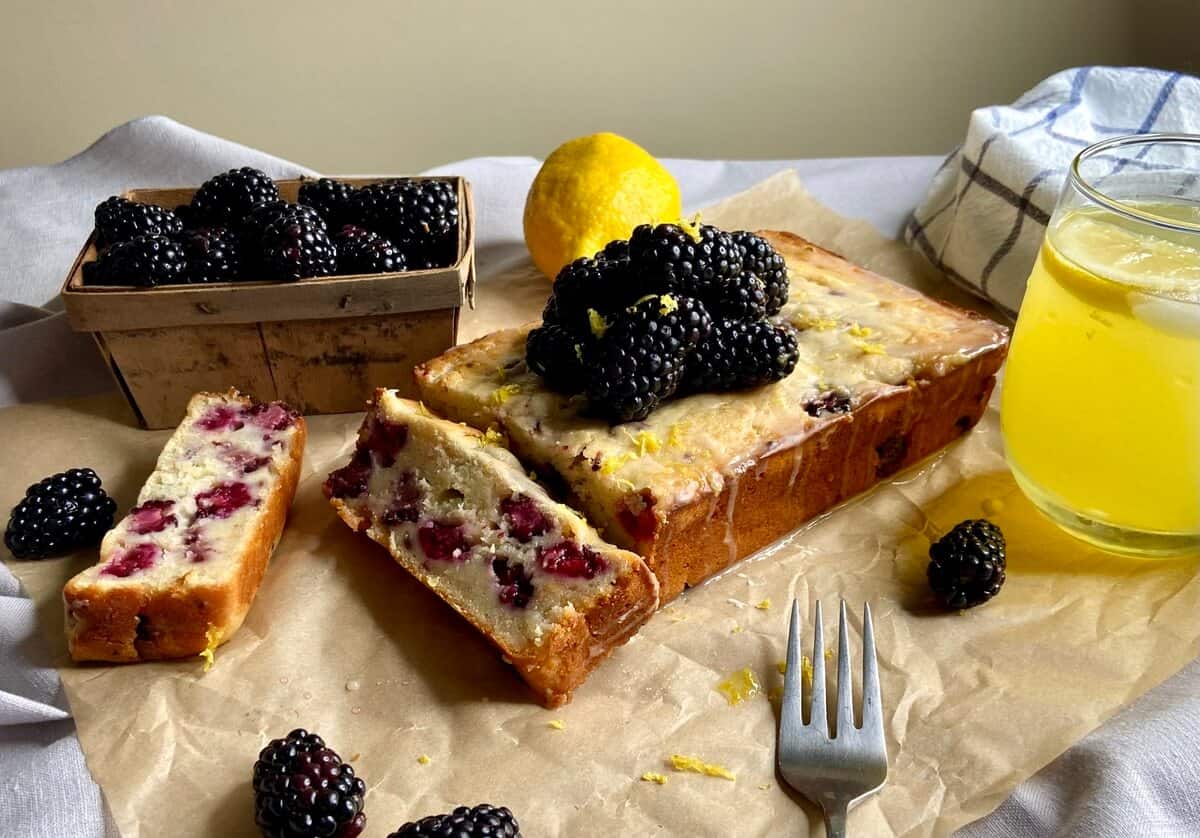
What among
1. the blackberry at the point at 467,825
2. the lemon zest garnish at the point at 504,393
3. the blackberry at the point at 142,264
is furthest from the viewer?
the blackberry at the point at 142,264

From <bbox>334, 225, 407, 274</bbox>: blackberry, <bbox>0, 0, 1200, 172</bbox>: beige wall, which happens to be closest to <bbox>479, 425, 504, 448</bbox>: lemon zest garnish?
<bbox>334, 225, 407, 274</bbox>: blackberry

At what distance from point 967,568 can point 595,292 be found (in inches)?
42.0

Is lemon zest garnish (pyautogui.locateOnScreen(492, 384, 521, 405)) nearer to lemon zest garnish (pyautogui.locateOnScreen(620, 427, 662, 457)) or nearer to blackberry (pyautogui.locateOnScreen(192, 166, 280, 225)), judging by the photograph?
lemon zest garnish (pyautogui.locateOnScreen(620, 427, 662, 457))

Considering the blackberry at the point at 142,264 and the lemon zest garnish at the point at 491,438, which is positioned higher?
the blackberry at the point at 142,264

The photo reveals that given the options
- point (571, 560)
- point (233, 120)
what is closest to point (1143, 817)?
point (571, 560)

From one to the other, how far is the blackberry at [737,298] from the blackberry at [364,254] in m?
0.92

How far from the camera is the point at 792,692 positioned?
2.22 m

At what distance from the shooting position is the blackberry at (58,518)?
255 cm

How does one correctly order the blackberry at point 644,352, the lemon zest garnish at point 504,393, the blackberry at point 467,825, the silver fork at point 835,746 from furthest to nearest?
the lemon zest garnish at point 504,393
the blackberry at point 644,352
the silver fork at point 835,746
the blackberry at point 467,825

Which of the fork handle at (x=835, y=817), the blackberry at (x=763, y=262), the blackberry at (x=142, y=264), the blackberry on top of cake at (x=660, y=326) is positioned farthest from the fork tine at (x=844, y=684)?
the blackberry at (x=142, y=264)

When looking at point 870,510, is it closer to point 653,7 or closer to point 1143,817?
point 1143,817

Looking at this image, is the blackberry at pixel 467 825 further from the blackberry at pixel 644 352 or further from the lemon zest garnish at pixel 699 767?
the blackberry at pixel 644 352

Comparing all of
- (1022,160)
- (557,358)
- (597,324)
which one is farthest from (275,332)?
(1022,160)

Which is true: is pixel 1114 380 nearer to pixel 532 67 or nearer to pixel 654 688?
pixel 654 688
